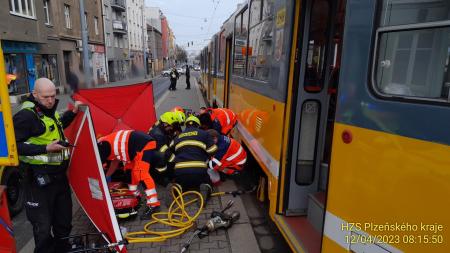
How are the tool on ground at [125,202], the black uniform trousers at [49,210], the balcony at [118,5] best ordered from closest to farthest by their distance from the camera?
the black uniform trousers at [49,210] → the tool on ground at [125,202] → the balcony at [118,5]

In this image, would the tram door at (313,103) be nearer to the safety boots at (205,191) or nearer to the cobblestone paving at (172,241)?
the cobblestone paving at (172,241)

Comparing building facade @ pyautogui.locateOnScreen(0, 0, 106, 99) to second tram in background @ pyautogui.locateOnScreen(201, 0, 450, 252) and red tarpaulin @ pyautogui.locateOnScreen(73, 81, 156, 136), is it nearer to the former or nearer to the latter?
red tarpaulin @ pyautogui.locateOnScreen(73, 81, 156, 136)

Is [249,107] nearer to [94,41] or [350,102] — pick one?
[350,102]

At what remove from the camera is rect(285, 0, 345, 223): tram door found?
Answer: 3.14m

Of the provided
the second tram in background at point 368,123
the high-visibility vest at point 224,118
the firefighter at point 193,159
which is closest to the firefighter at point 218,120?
the high-visibility vest at point 224,118

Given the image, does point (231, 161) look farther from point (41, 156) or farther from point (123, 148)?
point (41, 156)

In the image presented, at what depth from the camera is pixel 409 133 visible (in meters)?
1.65

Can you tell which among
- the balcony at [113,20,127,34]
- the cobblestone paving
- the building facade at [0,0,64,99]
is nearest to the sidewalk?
the cobblestone paving

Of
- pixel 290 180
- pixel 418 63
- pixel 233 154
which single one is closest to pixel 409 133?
pixel 418 63

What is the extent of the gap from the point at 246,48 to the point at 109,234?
3.75 meters

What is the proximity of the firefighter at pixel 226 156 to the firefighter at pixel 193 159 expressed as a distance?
34cm

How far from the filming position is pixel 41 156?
285cm

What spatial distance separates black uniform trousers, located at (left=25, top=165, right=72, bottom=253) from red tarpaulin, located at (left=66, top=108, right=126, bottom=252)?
168mm

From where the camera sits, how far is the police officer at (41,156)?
273 cm
